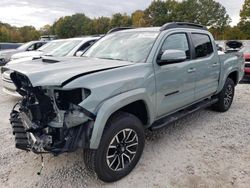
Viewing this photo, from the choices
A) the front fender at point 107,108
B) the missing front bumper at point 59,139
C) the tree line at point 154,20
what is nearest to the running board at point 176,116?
the front fender at point 107,108

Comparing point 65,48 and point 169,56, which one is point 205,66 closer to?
point 169,56

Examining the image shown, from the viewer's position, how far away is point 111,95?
112 inches

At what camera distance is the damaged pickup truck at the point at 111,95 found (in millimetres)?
2682

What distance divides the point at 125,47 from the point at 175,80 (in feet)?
2.94

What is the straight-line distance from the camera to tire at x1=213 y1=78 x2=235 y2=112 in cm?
554

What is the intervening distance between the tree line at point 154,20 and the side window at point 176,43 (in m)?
43.5

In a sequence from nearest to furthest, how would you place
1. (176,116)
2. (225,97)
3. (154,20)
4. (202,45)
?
(176,116) < (202,45) < (225,97) < (154,20)

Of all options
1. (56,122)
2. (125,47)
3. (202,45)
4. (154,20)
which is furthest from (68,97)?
(154,20)

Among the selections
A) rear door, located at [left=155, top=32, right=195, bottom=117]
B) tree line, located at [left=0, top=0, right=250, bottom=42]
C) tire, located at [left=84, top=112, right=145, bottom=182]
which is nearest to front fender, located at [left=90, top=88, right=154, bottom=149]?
tire, located at [left=84, top=112, right=145, bottom=182]

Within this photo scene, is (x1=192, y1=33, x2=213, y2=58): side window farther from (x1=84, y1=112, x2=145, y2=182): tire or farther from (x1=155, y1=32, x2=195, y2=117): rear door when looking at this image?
(x1=84, y1=112, x2=145, y2=182): tire

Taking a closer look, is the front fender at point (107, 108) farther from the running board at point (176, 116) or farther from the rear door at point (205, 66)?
the rear door at point (205, 66)

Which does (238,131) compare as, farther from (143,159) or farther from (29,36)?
(29,36)

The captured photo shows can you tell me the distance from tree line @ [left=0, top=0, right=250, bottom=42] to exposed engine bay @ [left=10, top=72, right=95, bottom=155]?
150 feet

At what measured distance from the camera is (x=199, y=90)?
4504 millimetres
